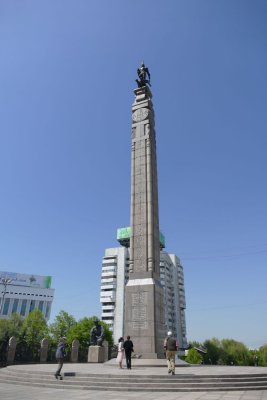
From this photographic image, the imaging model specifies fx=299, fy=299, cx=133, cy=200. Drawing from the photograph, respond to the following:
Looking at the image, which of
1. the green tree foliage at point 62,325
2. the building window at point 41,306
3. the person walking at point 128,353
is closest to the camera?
the person walking at point 128,353

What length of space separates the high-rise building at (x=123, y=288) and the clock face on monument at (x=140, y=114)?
8068 centimetres

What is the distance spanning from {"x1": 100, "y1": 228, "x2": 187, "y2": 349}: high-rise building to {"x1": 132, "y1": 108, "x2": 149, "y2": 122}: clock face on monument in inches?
3176

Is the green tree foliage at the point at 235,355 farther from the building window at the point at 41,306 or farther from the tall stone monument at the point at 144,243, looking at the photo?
the building window at the point at 41,306

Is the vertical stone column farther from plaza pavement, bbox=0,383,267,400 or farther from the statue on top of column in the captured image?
the statue on top of column

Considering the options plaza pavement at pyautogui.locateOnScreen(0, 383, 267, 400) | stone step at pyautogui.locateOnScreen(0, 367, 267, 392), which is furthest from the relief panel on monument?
plaza pavement at pyautogui.locateOnScreen(0, 383, 267, 400)

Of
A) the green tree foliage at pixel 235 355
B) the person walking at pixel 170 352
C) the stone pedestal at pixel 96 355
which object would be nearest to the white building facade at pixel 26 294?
the green tree foliage at pixel 235 355

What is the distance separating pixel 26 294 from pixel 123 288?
38951mm

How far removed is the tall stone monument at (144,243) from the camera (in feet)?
59.7

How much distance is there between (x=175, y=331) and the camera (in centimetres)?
10738

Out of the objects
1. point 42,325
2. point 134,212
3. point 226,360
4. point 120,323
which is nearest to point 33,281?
point 120,323

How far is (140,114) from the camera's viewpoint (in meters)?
25.0

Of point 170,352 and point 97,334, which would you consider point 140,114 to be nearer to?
point 97,334

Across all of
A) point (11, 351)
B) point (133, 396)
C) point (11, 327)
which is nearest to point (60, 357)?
point (133, 396)

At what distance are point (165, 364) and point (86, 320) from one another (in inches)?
1776
